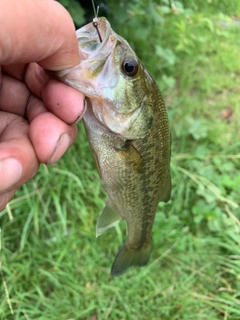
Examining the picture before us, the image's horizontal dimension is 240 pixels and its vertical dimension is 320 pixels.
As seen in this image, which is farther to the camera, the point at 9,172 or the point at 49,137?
the point at 49,137

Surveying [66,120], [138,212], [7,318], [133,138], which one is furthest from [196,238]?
[66,120]

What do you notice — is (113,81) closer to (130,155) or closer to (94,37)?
(94,37)

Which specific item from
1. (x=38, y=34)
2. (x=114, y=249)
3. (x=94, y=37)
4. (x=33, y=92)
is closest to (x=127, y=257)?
(x=114, y=249)

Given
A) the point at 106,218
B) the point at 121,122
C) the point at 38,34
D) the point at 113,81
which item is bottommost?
the point at 106,218

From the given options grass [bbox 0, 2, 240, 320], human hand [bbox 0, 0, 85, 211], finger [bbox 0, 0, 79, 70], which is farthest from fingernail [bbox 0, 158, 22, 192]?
grass [bbox 0, 2, 240, 320]

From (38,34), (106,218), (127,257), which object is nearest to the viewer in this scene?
(38,34)

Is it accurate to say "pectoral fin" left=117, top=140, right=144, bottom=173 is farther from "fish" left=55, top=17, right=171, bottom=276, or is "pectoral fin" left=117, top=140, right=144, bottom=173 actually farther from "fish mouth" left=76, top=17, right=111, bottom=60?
"fish mouth" left=76, top=17, right=111, bottom=60

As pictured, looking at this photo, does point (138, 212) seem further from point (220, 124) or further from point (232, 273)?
point (220, 124)
